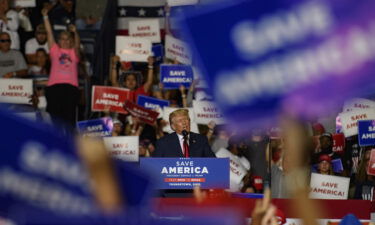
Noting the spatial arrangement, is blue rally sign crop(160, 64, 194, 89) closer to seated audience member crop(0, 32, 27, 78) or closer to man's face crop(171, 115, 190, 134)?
seated audience member crop(0, 32, 27, 78)

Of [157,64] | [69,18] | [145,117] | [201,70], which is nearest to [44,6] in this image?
[69,18]

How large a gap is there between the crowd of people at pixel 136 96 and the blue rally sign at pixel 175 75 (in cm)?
9

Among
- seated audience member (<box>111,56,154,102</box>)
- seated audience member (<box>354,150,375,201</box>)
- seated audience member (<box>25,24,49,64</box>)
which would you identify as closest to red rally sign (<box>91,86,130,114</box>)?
seated audience member (<box>111,56,154,102</box>)

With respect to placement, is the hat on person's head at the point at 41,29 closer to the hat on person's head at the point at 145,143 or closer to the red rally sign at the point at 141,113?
the red rally sign at the point at 141,113

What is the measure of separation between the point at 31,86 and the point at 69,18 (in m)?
2.41

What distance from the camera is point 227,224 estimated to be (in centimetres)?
260

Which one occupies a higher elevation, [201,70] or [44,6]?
[44,6]

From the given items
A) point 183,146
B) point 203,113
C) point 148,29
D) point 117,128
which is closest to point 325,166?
point 203,113

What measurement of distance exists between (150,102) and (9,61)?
187 centimetres

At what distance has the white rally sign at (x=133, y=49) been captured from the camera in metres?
14.6

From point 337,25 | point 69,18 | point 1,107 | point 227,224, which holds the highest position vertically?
point 69,18

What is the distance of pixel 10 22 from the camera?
48.4 feet

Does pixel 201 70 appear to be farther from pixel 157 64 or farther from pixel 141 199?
pixel 157 64

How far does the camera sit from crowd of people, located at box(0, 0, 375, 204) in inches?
477
